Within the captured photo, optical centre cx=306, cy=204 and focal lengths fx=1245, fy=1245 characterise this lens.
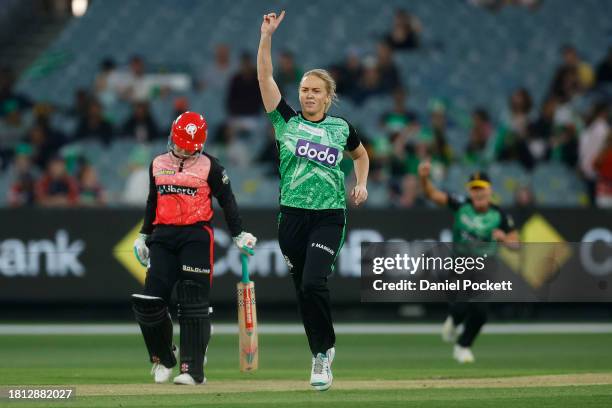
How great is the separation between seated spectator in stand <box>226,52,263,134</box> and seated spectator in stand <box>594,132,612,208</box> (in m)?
5.63

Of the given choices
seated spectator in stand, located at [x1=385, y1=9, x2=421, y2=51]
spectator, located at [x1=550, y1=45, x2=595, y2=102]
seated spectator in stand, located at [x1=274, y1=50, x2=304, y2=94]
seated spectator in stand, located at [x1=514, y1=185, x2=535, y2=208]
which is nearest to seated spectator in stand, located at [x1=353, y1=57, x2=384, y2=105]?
seated spectator in stand, located at [x1=385, y1=9, x2=421, y2=51]

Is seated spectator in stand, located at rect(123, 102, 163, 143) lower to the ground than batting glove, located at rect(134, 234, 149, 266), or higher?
higher

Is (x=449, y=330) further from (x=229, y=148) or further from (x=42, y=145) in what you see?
(x=42, y=145)

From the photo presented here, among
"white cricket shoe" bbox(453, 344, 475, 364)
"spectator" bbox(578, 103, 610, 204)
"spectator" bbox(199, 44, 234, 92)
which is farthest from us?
"spectator" bbox(199, 44, 234, 92)

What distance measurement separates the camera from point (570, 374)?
36.4 ft

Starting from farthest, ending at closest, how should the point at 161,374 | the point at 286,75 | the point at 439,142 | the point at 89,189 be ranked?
the point at 286,75, the point at 439,142, the point at 89,189, the point at 161,374

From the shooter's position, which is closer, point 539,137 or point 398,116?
point 539,137

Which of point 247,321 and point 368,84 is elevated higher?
point 368,84

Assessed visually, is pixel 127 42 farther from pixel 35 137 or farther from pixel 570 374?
pixel 570 374

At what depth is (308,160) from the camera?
903cm

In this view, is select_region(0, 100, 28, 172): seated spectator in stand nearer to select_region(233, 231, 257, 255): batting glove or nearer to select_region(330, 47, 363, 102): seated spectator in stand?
select_region(330, 47, 363, 102): seated spectator in stand

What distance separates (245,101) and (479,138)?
3956 millimetres

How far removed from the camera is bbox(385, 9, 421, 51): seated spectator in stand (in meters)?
22.0

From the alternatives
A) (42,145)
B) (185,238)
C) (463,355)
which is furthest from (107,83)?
(185,238)
